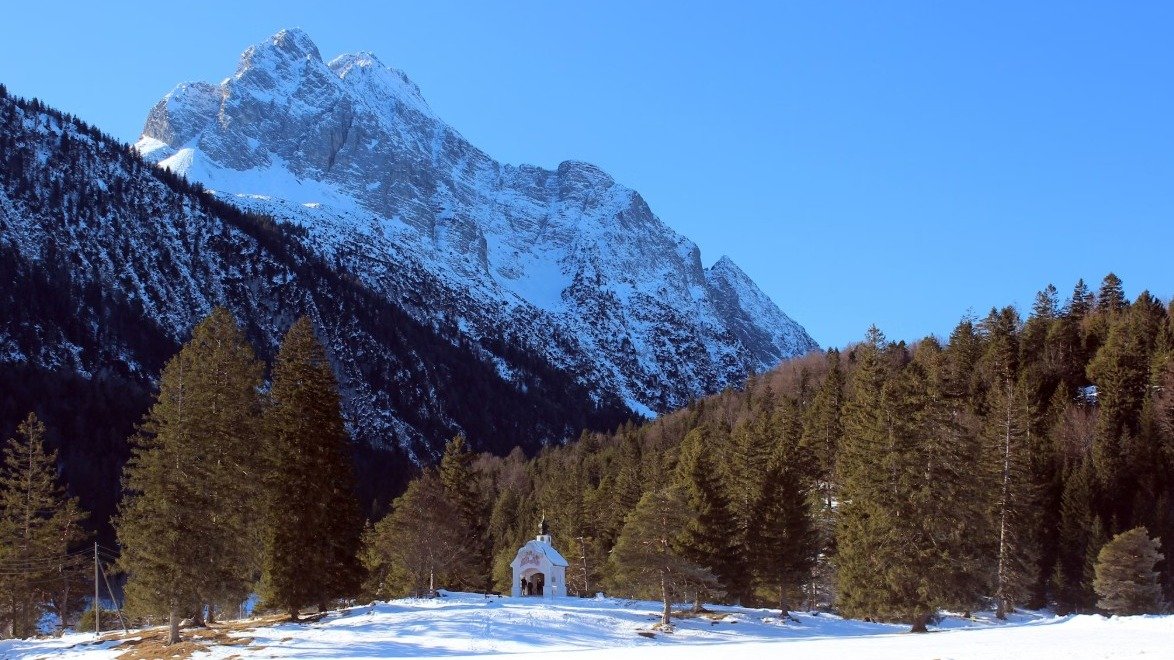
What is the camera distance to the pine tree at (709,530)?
172 feet

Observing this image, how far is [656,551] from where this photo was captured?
46.6 meters

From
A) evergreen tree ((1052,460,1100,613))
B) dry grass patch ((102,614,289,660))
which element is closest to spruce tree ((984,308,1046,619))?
evergreen tree ((1052,460,1100,613))

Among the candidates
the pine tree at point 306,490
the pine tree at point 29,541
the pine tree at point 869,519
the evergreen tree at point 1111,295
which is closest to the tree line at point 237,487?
the pine tree at point 306,490

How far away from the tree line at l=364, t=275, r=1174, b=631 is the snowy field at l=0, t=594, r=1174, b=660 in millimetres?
2304

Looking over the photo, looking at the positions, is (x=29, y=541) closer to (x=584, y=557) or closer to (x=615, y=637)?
(x=615, y=637)

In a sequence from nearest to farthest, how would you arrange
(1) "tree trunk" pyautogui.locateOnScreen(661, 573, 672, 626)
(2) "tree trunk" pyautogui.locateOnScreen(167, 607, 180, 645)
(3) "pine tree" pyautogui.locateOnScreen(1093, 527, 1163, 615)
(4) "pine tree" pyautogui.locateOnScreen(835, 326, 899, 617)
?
(2) "tree trunk" pyautogui.locateOnScreen(167, 607, 180, 645) < (4) "pine tree" pyautogui.locateOnScreen(835, 326, 899, 617) < (1) "tree trunk" pyautogui.locateOnScreen(661, 573, 672, 626) < (3) "pine tree" pyautogui.locateOnScreen(1093, 527, 1163, 615)

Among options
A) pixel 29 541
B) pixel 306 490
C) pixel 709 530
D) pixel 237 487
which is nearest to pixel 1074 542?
pixel 709 530

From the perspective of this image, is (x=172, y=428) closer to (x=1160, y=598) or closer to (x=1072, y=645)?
(x=1072, y=645)

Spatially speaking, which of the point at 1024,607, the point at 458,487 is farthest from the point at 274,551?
the point at 1024,607

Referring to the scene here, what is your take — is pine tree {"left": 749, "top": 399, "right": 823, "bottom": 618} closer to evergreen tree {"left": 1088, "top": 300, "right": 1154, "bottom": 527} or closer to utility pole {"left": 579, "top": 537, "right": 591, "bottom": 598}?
utility pole {"left": 579, "top": 537, "right": 591, "bottom": 598}

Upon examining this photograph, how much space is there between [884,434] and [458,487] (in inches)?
1293

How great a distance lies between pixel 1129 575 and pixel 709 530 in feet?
82.3

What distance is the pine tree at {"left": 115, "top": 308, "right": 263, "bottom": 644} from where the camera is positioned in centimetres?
3934

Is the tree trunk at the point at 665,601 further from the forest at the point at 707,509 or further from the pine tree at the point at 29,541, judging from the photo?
the pine tree at the point at 29,541
